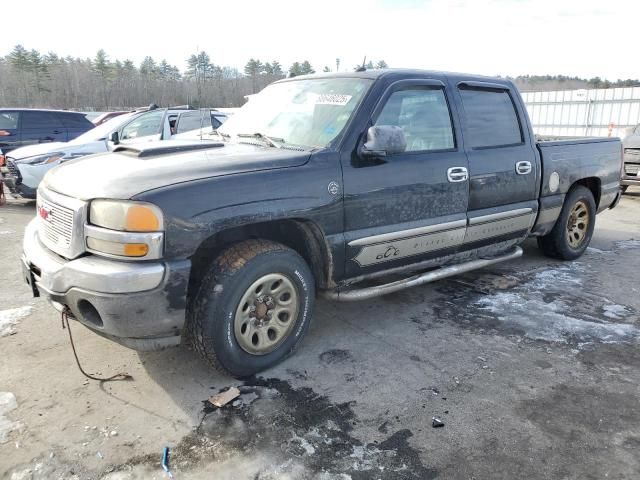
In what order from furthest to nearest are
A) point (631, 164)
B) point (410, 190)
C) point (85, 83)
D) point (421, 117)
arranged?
1. point (85, 83)
2. point (631, 164)
3. point (421, 117)
4. point (410, 190)

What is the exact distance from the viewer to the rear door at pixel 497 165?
4125mm

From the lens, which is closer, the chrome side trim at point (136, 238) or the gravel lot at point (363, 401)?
the gravel lot at point (363, 401)

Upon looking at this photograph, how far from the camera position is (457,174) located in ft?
12.8

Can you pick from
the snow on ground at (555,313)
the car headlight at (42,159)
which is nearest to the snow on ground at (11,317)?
the snow on ground at (555,313)

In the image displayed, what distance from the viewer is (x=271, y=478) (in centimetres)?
226

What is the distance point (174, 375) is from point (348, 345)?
4.03ft

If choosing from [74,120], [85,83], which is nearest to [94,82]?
[85,83]

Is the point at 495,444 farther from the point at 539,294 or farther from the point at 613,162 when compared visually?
the point at 613,162

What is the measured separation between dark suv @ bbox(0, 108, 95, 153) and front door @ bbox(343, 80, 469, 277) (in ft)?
34.4

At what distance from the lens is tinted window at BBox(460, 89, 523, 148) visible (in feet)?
13.7

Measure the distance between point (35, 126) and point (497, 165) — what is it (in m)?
11.1

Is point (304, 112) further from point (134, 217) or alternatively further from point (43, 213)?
point (43, 213)

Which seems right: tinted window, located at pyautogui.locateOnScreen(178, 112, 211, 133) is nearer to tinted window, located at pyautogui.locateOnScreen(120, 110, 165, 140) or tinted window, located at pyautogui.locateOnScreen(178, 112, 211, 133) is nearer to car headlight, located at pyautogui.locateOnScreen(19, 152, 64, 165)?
tinted window, located at pyautogui.locateOnScreen(120, 110, 165, 140)

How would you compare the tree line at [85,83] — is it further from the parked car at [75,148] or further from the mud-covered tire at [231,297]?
the mud-covered tire at [231,297]
